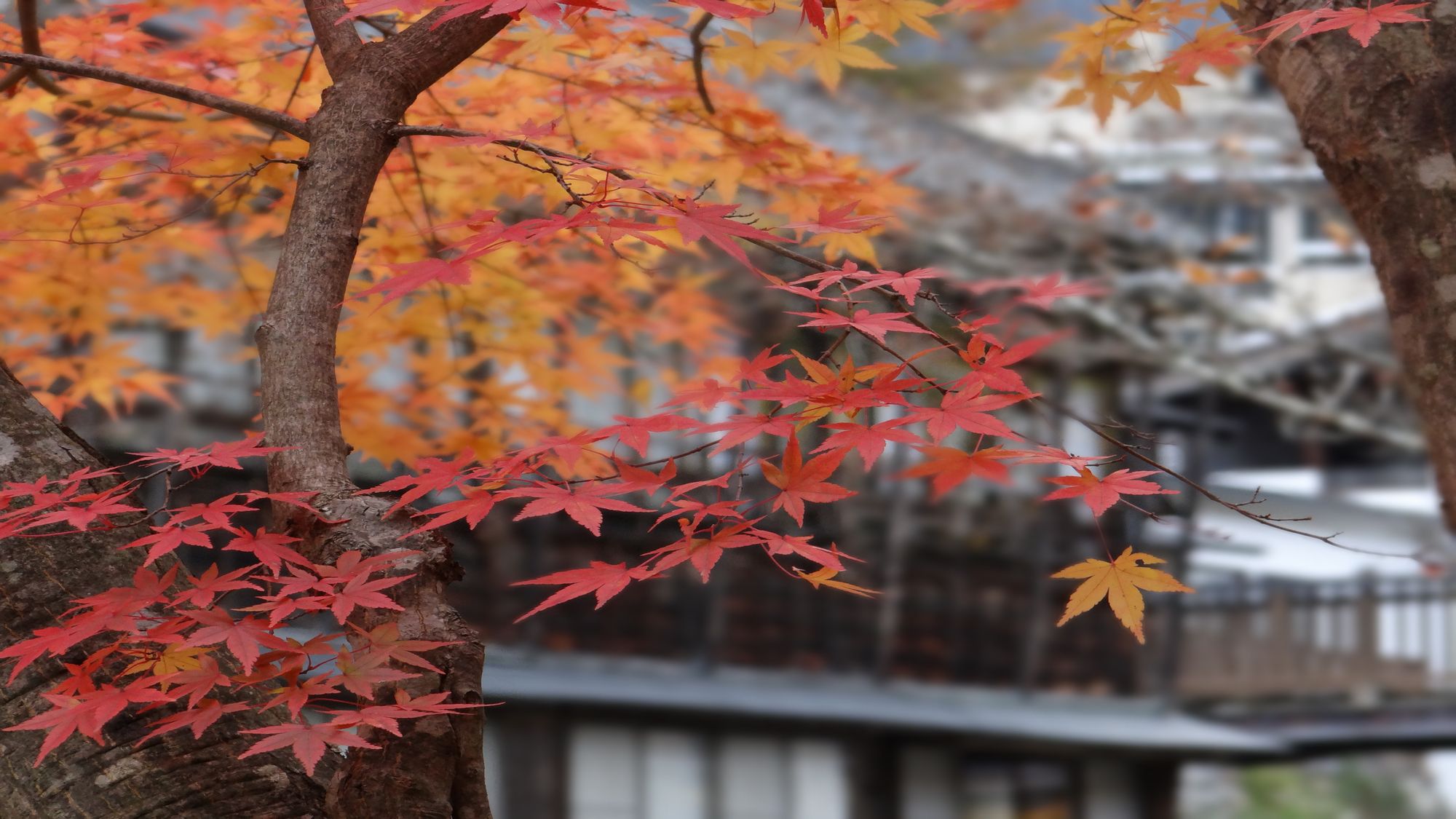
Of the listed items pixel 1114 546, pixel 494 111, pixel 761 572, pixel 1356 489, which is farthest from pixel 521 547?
pixel 1356 489

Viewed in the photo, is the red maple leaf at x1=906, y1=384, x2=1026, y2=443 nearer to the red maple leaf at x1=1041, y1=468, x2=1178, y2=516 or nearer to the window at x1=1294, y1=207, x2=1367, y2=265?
the red maple leaf at x1=1041, y1=468, x2=1178, y2=516

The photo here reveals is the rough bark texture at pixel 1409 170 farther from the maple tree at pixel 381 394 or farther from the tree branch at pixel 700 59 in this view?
the tree branch at pixel 700 59

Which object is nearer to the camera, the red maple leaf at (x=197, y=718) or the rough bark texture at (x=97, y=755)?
the red maple leaf at (x=197, y=718)

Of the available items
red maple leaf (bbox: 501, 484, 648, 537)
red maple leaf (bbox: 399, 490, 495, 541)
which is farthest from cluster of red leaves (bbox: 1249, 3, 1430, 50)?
red maple leaf (bbox: 399, 490, 495, 541)

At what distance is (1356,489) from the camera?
14008 millimetres

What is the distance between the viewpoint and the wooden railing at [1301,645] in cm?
973

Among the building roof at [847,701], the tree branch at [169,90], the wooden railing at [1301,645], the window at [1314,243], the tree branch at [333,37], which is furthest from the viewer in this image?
the window at [1314,243]

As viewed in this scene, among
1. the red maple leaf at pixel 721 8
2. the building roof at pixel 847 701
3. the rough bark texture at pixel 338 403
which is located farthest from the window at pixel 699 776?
the red maple leaf at pixel 721 8

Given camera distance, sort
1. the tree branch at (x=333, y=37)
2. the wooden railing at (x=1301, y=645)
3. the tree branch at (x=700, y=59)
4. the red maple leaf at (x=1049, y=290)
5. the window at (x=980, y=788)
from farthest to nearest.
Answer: the wooden railing at (x=1301, y=645), the window at (x=980, y=788), the tree branch at (x=700, y=59), the red maple leaf at (x=1049, y=290), the tree branch at (x=333, y=37)

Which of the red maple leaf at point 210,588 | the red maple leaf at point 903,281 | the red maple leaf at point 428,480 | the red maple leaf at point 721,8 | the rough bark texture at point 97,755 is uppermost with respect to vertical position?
the red maple leaf at point 721,8

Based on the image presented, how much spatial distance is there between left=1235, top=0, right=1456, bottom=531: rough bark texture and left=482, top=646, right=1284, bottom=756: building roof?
4.75 meters

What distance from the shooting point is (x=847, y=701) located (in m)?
7.39

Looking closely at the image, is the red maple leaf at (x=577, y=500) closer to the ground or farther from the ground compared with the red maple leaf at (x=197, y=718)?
farther from the ground

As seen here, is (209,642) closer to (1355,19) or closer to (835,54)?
(835,54)
